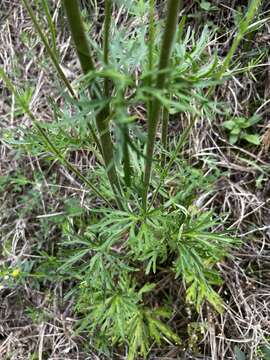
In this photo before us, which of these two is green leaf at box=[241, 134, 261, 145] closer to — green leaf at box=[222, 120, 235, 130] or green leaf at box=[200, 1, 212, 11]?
green leaf at box=[222, 120, 235, 130]

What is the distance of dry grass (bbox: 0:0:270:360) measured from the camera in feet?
6.49

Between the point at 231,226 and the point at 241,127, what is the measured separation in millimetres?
497

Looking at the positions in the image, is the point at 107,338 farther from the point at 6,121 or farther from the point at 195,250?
the point at 6,121

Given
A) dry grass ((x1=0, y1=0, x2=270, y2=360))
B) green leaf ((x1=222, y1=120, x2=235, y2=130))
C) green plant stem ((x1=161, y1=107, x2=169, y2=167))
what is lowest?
dry grass ((x1=0, y1=0, x2=270, y2=360))

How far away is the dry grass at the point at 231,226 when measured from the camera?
6.49 feet

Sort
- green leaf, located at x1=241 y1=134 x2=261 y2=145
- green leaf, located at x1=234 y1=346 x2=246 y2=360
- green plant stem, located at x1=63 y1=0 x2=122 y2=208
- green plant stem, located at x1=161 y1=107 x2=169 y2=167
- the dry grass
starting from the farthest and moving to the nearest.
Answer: green leaf, located at x1=241 y1=134 x2=261 y2=145, the dry grass, green leaf, located at x1=234 y1=346 x2=246 y2=360, green plant stem, located at x1=161 y1=107 x2=169 y2=167, green plant stem, located at x1=63 y1=0 x2=122 y2=208

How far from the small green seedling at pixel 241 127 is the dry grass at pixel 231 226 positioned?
42mm

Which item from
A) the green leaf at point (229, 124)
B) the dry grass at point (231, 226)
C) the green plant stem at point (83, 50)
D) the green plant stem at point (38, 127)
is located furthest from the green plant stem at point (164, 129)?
the green leaf at point (229, 124)

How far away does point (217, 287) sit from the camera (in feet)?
6.82

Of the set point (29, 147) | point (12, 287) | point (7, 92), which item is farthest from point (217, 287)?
point (7, 92)

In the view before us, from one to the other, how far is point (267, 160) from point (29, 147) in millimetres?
1182

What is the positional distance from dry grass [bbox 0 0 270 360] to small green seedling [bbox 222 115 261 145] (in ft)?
0.14

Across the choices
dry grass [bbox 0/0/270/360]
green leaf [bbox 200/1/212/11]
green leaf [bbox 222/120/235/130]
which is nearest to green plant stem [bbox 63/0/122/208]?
dry grass [bbox 0/0/270/360]

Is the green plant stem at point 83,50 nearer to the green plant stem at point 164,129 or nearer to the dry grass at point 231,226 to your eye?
the green plant stem at point 164,129
